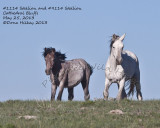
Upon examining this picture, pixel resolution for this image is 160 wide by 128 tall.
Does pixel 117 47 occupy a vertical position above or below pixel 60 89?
above

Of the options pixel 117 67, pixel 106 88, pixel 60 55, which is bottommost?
pixel 106 88

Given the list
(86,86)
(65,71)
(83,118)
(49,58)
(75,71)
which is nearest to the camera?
(83,118)

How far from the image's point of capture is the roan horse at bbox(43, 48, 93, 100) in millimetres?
20594

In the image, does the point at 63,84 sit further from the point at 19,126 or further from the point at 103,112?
the point at 19,126

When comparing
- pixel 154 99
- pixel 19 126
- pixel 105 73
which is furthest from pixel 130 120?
pixel 105 73

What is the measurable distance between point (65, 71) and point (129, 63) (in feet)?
10.5

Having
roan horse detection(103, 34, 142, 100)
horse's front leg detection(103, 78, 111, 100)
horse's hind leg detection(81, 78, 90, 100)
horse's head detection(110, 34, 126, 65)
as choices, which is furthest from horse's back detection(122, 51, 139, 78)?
horse's hind leg detection(81, 78, 90, 100)

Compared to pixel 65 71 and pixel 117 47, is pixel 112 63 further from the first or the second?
pixel 65 71

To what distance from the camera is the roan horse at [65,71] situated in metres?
20.6

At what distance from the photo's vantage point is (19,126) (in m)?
9.72

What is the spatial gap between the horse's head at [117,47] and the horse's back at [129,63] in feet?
3.74

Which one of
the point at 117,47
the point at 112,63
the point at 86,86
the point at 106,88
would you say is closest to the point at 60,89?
the point at 86,86

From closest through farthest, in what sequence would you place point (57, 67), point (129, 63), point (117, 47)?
1. point (117, 47)
2. point (129, 63)
3. point (57, 67)

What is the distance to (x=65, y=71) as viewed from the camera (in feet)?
70.7
